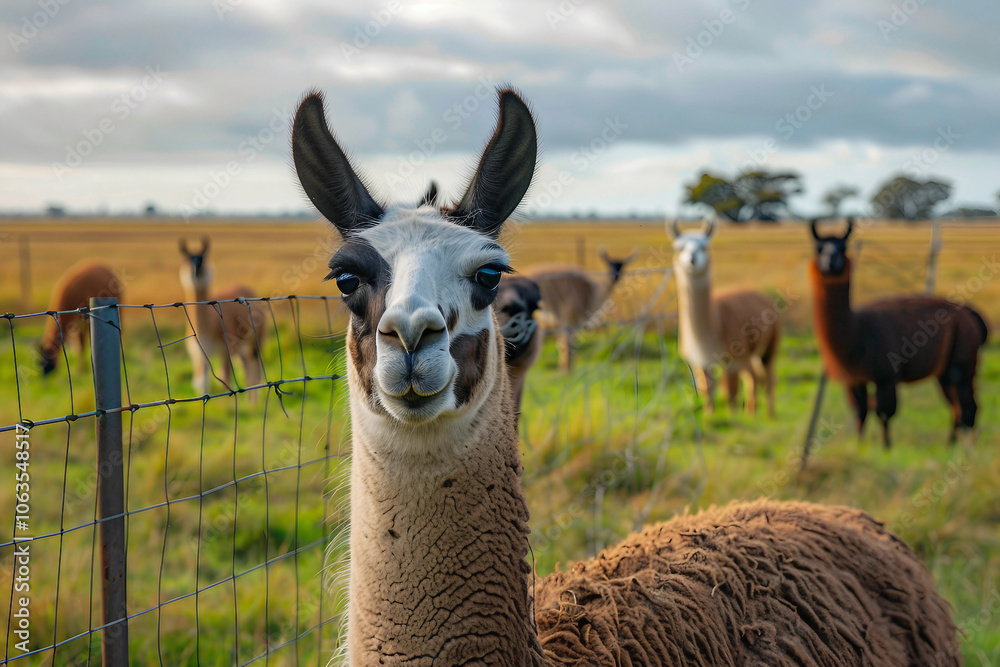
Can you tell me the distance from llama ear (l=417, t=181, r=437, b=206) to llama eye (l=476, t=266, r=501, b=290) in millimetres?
411

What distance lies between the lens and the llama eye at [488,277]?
155 centimetres

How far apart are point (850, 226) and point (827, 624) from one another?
Result: 4935 millimetres

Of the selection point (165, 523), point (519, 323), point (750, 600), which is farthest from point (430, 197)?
point (165, 523)

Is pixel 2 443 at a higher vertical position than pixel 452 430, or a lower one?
lower

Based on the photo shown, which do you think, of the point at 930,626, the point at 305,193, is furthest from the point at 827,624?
the point at 305,193

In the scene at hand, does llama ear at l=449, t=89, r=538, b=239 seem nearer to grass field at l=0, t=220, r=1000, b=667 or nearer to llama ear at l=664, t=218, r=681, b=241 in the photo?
grass field at l=0, t=220, r=1000, b=667

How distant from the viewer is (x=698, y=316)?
7.89 metres

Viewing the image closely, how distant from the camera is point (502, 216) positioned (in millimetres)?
1723

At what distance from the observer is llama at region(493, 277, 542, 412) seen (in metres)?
2.66

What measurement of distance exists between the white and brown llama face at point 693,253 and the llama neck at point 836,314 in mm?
1566

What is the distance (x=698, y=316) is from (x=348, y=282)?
6829 mm

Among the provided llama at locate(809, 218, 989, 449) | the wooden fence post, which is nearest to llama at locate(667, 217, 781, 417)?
llama at locate(809, 218, 989, 449)

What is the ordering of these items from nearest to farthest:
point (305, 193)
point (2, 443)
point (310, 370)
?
point (305, 193), point (2, 443), point (310, 370)

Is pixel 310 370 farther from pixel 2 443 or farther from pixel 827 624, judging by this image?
pixel 827 624
